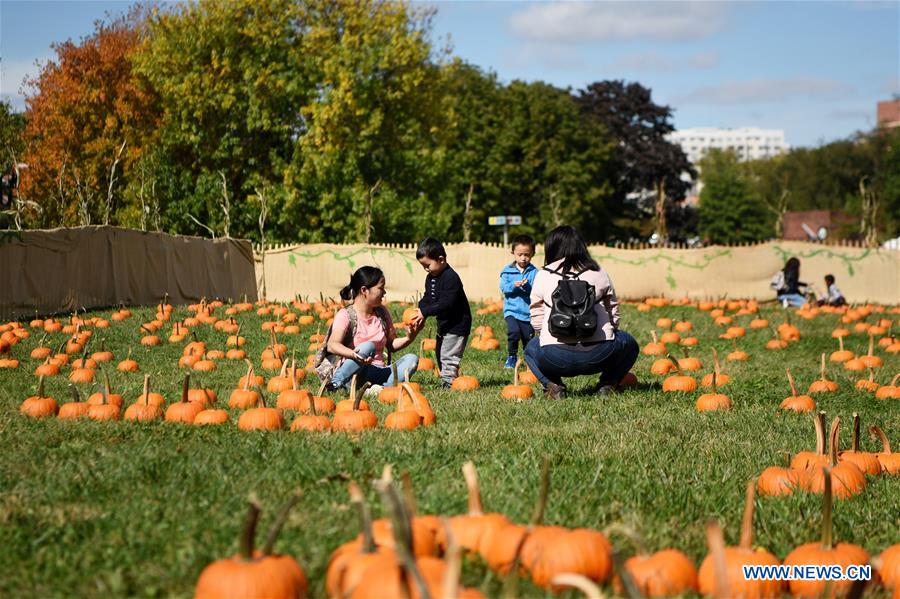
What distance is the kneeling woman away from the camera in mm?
9000

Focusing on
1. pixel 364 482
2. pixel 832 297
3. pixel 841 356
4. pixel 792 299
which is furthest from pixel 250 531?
pixel 832 297

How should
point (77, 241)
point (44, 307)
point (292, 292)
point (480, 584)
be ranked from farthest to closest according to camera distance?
point (292, 292)
point (77, 241)
point (44, 307)
point (480, 584)

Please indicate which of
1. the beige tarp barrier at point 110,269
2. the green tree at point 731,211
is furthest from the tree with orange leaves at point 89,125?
the green tree at point 731,211

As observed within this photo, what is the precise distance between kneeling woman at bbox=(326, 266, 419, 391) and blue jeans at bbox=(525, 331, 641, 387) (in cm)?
112

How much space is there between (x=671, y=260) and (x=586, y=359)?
20.4 meters

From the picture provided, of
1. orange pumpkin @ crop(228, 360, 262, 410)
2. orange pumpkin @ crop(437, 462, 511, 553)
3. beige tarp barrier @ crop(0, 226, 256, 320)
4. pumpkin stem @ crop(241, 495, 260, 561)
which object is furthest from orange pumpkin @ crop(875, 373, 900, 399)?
beige tarp barrier @ crop(0, 226, 256, 320)

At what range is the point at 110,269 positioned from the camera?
75.1ft

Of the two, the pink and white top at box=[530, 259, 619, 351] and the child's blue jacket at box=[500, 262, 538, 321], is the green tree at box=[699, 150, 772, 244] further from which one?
the pink and white top at box=[530, 259, 619, 351]

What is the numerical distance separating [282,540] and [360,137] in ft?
120

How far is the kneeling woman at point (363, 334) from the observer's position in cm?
900

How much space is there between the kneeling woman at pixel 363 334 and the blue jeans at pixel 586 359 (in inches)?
44.0

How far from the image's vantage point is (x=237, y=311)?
19.1 metres

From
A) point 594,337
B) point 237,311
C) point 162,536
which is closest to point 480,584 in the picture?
point 162,536

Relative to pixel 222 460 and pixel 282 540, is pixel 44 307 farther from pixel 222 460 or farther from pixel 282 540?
pixel 282 540
